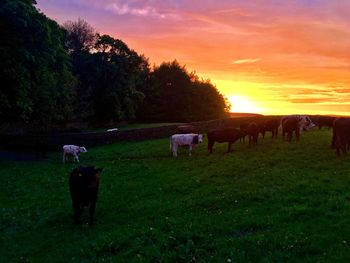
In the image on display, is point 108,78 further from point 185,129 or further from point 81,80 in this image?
point 185,129

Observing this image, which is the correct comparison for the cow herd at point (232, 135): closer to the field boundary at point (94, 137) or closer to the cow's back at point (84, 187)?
the field boundary at point (94, 137)

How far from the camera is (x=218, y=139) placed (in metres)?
34.1

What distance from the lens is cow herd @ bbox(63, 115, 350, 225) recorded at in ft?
57.5

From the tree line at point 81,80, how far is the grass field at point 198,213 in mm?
13098

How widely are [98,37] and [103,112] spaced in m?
15.4

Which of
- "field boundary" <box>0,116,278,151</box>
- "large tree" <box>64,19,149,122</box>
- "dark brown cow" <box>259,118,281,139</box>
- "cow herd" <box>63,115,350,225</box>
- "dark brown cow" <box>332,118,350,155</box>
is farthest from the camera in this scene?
"large tree" <box>64,19,149,122</box>

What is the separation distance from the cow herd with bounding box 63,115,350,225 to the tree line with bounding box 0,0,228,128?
27.5 ft

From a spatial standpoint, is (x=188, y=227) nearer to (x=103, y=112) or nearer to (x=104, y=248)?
(x=104, y=248)

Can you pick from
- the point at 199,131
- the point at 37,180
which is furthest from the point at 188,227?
the point at 199,131

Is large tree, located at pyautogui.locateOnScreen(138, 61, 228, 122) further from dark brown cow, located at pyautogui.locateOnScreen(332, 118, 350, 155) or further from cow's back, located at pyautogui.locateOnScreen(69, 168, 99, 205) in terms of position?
cow's back, located at pyautogui.locateOnScreen(69, 168, 99, 205)

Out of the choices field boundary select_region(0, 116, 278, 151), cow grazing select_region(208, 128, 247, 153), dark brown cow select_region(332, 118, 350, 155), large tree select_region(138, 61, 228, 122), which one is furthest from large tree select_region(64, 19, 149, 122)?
dark brown cow select_region(332, 118, 350, 155)

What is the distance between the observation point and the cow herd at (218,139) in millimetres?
17516

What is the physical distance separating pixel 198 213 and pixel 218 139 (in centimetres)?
1744

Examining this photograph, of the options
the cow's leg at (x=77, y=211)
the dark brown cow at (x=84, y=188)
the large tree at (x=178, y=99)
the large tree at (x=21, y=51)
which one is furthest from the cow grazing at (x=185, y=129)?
the large tree at (x=178, y=99)
